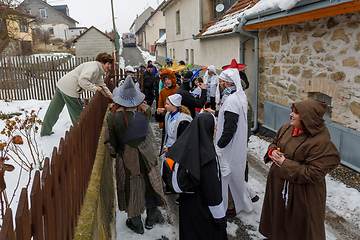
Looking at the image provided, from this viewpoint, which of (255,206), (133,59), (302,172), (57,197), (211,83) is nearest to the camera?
(57,197)

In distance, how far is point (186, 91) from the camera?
5.45 metres

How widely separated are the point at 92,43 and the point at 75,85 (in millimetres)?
28186

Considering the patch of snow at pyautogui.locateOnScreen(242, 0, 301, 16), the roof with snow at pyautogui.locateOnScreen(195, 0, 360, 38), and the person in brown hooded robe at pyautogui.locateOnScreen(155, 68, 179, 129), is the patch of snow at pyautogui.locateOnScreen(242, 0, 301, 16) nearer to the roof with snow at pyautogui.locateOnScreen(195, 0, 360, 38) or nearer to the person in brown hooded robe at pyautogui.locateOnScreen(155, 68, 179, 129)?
the roof with snow at pyautogui.locateOnScreen(195, 0, 360, 38)

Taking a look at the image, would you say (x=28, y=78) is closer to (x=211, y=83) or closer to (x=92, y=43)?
Result: (x=211, y=83)

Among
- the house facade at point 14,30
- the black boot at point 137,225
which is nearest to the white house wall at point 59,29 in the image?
the house facade at point 14,30

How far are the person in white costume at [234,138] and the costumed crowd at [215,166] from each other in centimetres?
1

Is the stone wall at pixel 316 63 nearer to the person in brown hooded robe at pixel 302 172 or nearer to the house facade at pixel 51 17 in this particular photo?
the person in brown hooded robe at pixel 302 172

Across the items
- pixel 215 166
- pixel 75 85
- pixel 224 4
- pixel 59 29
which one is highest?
pixel 59 29

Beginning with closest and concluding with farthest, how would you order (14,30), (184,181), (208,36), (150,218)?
(184,181), (150,218), (208,36), (14,30)

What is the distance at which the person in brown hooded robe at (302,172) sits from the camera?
2.73 metres

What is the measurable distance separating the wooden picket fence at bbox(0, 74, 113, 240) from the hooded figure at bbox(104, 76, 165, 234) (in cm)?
62

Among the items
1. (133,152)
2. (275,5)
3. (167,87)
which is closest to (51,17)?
(167,87)

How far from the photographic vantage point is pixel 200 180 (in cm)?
266

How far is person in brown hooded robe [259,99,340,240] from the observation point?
273cm
